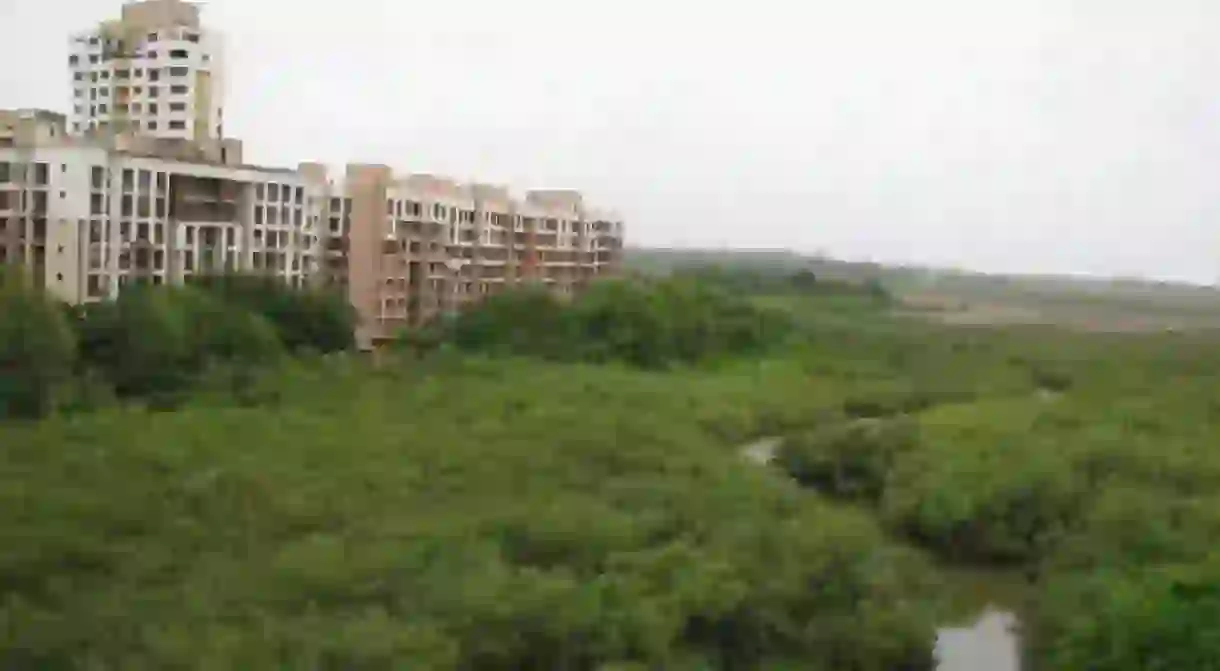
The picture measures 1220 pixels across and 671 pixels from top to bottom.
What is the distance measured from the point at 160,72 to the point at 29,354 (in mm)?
10347

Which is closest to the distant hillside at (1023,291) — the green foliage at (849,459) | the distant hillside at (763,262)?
the distant hillside at (763,262)

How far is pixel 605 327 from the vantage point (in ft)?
64.6

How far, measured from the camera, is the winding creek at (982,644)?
739cm

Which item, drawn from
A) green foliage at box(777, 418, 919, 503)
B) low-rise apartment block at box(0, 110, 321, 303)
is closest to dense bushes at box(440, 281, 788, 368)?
low-rise apartment block at box(0, 110, 321, 303)

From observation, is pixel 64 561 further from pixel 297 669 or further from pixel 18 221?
pixel 18 221

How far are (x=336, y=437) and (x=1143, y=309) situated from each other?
19.7 m

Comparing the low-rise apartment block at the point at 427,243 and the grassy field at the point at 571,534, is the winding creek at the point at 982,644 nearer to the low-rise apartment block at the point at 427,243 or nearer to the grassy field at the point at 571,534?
the grassy field at the point at 571,534

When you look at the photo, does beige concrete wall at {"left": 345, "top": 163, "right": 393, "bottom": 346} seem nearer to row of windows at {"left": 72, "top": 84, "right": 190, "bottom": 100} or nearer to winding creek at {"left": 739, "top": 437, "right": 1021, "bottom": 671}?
row of windows at {"left": 72, "top": 84, "right": 190, "bottom": 100}

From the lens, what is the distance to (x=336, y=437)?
395 inches

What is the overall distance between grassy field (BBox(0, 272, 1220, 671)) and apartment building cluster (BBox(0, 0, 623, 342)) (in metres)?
2.68

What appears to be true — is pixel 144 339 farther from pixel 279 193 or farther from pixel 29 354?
pixel 279 193

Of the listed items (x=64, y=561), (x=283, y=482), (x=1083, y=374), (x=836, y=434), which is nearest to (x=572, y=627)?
(x=64, y=561)

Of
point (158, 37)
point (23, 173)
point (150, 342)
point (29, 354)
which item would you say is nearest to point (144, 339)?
point (150, 342)

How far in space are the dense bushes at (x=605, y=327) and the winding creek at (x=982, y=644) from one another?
1089 centimetres
